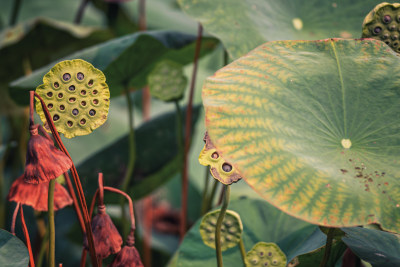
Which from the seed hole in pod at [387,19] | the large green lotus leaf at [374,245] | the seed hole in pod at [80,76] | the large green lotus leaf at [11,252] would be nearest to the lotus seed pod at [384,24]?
the seed hole in pod at [387,19]

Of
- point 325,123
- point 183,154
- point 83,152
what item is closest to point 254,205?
point 183,154

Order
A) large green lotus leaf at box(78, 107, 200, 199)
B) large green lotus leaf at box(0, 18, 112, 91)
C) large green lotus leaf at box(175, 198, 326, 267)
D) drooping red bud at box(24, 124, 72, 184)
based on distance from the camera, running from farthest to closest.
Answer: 1. large green lotus leaf at box(0, 18, 112, 91)
2. large green lotus leaf at box(78, 107, 200, 199)
3. large green lotus leaf at box(175, 198, 326, 267)
4. drooping red bud at box(24, 124, 72, 184)

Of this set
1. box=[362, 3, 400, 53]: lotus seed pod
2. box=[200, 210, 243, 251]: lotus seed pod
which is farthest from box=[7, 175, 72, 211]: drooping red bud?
box=[362, 3, 400, 53]: lotus seed pod

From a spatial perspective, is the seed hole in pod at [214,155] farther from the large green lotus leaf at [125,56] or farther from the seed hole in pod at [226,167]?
the large green lotus leaf at [125,56]

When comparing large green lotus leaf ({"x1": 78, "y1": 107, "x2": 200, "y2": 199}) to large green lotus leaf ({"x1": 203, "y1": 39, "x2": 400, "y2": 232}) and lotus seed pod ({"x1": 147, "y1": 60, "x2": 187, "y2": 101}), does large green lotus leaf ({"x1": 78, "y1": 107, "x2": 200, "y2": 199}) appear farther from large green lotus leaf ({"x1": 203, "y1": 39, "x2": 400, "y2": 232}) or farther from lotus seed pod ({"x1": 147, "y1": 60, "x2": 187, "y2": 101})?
large green lotus leaf ({"x1": 203, "y1": 39, "x2": 400, "y2": 232})

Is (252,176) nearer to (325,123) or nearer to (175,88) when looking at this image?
(325,123)

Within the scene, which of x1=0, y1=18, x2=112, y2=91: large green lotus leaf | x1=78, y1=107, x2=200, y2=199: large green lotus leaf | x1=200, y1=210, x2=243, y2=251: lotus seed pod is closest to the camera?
x1=200, y1=210, x2=243, y2=251: lotus seed pod

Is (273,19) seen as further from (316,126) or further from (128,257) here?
(128,257)
